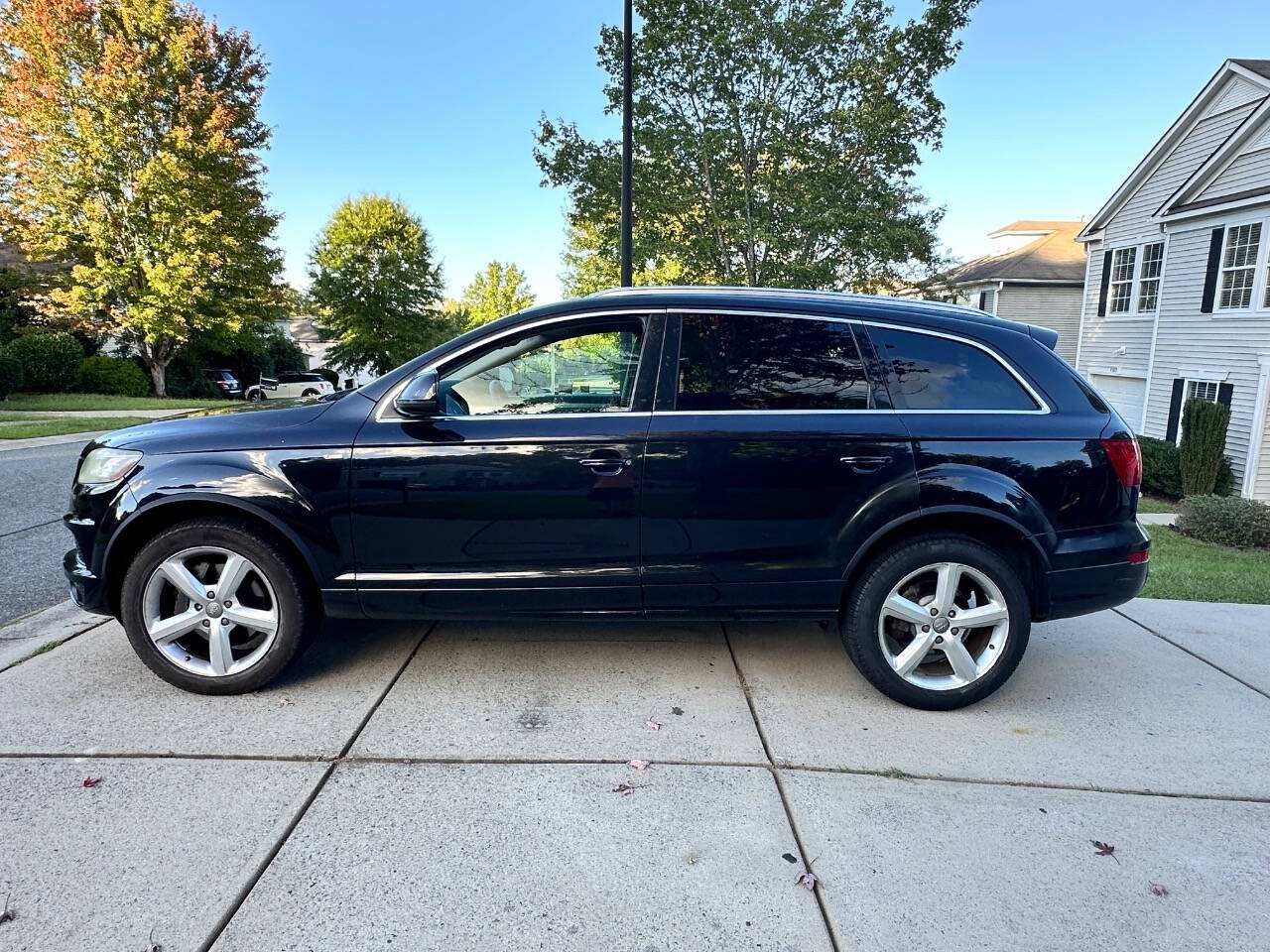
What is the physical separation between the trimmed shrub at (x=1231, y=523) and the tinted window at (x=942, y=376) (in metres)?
8.06

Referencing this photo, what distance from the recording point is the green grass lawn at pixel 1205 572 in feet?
17.8

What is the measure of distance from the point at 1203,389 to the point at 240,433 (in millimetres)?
17763

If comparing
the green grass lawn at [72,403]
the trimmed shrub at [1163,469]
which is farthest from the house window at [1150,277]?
the green grass lawn at [72,403]

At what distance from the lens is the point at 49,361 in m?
22.1

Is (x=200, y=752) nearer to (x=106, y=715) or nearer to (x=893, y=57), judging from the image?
(x=106, y=715)

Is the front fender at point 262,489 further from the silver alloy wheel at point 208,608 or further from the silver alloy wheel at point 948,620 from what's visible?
the silver alloy wheel at point 948,620

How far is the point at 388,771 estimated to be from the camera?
107 inches

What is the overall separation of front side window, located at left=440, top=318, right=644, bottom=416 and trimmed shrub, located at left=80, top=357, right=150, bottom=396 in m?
26.5

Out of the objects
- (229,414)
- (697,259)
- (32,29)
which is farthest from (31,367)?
(229,414)

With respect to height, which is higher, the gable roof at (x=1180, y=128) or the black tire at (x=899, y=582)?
the gable roof at (x=1180, y=128)

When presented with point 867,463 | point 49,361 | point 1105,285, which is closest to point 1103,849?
point 867,463

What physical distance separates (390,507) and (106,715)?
4.78 feet

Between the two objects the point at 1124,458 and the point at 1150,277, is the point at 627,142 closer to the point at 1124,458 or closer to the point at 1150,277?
the point at 1124,458

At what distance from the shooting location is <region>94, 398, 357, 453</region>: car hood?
3.16m
